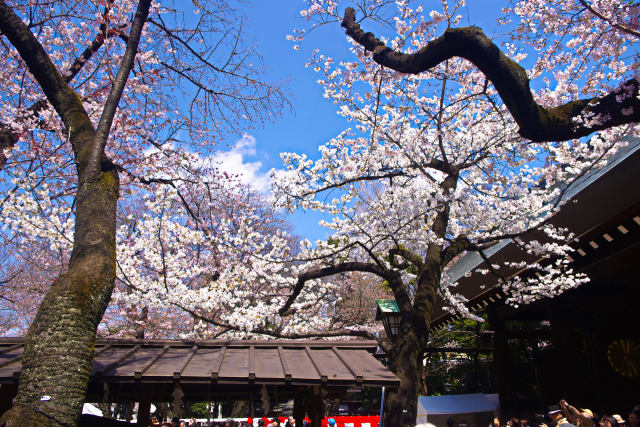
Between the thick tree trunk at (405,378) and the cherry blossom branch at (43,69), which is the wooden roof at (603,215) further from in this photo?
the cherry blossom branch at (43,69)

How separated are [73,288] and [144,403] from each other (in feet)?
9.00

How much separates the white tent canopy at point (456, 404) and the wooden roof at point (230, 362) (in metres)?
6.96

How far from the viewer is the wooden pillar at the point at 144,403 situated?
527 centimetres

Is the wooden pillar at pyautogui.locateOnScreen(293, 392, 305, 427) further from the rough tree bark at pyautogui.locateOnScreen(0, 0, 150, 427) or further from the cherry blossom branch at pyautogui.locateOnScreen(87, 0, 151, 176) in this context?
the cherry blossom branch at pyautogui.locateOnScreen(87, 0, 151, 176)

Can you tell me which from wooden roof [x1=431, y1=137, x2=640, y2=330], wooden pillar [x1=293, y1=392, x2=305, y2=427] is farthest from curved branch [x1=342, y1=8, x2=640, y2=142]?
wooden pillar [x1=293, y1=392, x2=305, y2=427]

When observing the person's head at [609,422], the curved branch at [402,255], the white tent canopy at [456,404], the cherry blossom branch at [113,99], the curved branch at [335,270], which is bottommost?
the white tent canopy at [456,404]

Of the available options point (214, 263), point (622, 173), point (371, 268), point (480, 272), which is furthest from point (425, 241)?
point (214, 263)

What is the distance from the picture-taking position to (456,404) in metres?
11.6

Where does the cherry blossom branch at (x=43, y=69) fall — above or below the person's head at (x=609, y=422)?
above

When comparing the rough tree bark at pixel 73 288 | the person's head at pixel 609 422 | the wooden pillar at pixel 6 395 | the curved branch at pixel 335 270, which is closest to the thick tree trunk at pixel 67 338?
the rough tree bark at pixel 73 288

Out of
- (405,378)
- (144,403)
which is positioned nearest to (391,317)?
(405,378)

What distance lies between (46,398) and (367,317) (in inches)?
591

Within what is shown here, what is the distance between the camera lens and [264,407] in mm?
4918

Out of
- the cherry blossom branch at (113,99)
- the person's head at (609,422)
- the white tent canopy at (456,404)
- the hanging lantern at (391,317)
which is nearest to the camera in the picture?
the cherry blossom branch at (113,99)
